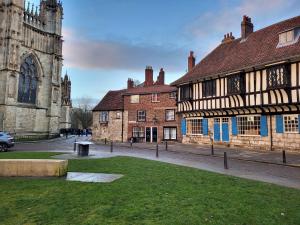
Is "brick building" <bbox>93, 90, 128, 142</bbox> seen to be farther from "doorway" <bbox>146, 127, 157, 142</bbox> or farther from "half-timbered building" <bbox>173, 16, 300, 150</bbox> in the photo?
"half-timbered building" <bbox>173, 16, 300, 150</bbox>

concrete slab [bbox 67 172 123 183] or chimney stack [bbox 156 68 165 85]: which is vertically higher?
chimney stack [bbox 156 68 165 85]

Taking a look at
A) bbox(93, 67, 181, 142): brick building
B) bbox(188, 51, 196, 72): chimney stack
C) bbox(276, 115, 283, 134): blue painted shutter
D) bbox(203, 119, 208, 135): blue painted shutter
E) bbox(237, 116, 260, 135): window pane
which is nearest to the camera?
bbox(276, 115, 283, 134): blue painted shutter

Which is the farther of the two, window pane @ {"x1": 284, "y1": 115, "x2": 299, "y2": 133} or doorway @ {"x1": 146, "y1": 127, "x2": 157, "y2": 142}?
doorway @ {"x1": 146, "y1": 127, "x2": 157, "y2": 142}

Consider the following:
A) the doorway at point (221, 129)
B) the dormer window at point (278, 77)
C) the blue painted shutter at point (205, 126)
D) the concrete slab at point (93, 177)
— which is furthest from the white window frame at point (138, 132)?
the concrete slab at point (93, 177)

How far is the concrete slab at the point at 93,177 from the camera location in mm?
8938

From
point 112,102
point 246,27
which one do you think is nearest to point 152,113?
point 112,102

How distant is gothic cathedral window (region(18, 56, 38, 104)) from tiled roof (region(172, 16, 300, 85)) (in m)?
24.6

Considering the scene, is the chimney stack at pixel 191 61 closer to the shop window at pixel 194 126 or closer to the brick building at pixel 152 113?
the brick building at pixel 152 113

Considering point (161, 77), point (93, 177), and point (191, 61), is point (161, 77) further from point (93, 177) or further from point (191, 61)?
point (93, 177)

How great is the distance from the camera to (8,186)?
801 cm

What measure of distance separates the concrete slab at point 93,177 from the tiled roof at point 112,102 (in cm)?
2663

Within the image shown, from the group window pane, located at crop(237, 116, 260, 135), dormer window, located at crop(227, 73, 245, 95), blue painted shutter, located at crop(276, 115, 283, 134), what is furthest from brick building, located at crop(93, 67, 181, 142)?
blue painted shutter, located at crop(276, 115, 283, 134)

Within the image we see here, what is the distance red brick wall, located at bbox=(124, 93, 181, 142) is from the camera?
32844 millimetres

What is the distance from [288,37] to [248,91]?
16.8 ft
